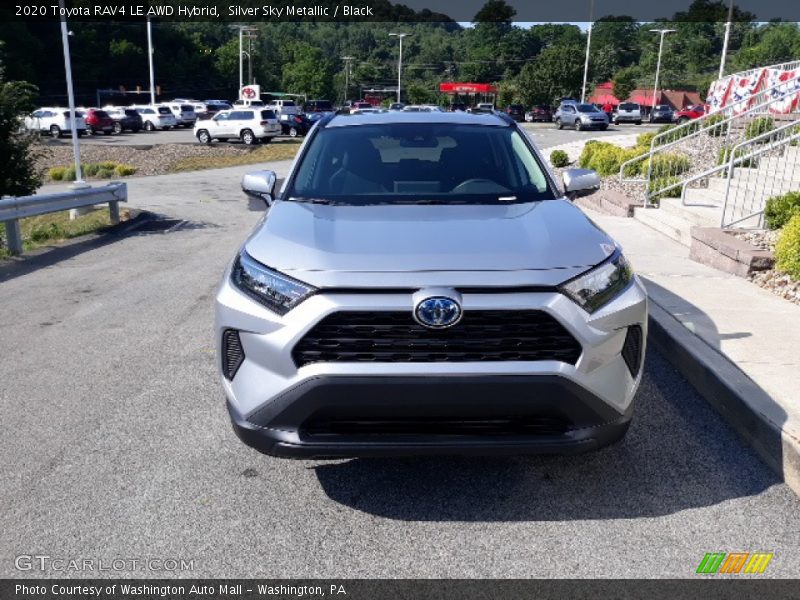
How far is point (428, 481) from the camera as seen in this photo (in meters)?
3.70

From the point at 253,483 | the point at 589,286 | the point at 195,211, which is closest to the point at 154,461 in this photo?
the point at 253,483

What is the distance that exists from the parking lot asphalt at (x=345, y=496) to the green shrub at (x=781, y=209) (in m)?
4.02

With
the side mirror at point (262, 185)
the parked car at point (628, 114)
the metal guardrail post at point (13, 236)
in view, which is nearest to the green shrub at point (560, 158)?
the metal guardrail post at point (13, 236)

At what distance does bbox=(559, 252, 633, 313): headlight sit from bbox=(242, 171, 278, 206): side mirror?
7.64 feet

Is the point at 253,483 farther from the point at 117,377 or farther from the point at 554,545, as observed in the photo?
the point at 117,377

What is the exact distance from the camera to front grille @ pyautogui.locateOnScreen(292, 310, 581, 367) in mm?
3031

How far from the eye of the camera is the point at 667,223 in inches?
417

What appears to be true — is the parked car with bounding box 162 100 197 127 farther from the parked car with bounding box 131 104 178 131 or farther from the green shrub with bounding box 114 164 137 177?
the green shrub with bounding box 114 164 137 177

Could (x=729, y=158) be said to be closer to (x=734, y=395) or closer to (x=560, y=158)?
(x=734, y=395)

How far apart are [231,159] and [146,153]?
5.60 metres

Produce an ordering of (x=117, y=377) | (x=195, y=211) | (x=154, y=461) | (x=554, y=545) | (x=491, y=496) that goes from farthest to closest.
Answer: (x=195, y=211) < (x=117, y=377) < (x=154, y=461) < (x=491, y=496) < (x=554, y=545)

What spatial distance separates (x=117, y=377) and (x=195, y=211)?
425 inches

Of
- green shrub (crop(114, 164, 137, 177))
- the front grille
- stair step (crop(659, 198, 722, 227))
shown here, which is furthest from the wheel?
the front grille

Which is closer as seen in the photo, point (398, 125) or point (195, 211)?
point (398, 125)
